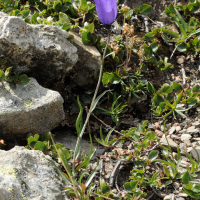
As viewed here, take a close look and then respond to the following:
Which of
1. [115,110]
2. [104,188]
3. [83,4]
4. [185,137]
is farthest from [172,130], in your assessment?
[83,4]

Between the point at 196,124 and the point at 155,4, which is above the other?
the point at 155,4

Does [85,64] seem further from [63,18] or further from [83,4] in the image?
[83,4]

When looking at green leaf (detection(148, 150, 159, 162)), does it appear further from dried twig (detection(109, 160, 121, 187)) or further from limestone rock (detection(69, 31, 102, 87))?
limestone rock (detection(69, 31, 102, 87))

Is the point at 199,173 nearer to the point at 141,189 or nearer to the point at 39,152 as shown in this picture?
the point at 141,189

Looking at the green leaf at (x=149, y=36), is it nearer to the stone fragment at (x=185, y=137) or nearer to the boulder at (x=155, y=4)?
the boulder at (x=155, y=4)

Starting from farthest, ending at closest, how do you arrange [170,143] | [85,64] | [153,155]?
[85,64]
[170,143]
[153,155]

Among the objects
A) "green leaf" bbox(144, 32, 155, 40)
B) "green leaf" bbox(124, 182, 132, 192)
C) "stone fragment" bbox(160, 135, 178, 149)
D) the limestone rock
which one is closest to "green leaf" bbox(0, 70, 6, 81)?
the limestone rock

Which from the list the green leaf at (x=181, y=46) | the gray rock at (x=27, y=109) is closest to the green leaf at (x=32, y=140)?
the gray rock at (x=27, y=109)
